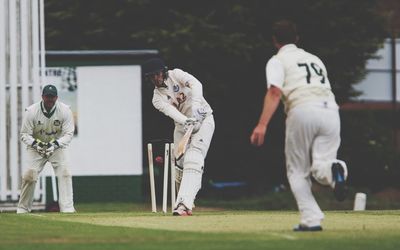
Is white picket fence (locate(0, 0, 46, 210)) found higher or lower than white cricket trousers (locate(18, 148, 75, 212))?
higher

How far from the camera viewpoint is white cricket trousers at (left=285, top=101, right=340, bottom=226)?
14.6 meters

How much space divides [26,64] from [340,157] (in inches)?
450

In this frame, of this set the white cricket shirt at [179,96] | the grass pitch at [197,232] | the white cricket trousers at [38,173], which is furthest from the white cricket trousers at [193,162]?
the white cricket trousers at [38,173]

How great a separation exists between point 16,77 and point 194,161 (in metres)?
10.8

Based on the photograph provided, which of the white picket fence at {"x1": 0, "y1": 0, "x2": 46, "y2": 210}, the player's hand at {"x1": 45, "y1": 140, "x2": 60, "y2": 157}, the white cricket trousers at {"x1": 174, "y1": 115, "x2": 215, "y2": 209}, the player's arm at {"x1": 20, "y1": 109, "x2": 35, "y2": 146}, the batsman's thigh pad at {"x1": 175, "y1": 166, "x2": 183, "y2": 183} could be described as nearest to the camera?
the white cricket trousers at {"x1": 174, "y1": 115, "x2": 215, "y2": 209}

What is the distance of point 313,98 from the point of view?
14742 mm

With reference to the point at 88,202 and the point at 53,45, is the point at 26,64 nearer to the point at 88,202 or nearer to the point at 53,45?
the point at 88,202

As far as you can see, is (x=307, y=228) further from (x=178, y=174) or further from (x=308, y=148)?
(x=178, y=174)

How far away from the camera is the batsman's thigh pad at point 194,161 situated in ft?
62.5

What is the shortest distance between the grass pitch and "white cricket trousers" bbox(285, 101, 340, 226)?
313 millimetres

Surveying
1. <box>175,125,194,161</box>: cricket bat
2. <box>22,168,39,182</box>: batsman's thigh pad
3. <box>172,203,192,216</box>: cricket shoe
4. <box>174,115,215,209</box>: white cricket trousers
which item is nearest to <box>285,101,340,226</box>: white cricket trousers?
<box>172,203,192,216</box>: cricket shoe

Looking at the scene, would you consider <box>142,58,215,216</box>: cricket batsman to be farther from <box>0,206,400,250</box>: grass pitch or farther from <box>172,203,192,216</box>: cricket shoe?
<box>0,206,400,250</box>: grass pitch

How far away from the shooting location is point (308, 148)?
14.7 meters

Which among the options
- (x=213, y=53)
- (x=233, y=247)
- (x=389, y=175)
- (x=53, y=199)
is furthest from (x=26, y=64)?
(x=233, y=247)
